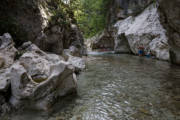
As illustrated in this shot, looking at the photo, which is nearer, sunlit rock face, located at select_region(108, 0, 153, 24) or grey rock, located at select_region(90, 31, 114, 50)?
sunlit rock face, located at select_region(108, 0, 153, 24)

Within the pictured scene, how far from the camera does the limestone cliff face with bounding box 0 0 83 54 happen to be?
939cm

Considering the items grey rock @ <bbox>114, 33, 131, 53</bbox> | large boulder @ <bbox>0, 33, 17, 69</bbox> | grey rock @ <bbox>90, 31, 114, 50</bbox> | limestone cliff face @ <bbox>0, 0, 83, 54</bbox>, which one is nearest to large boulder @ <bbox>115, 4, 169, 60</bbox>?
grey rock @ <bbox>114, 33, 131, 53</bbox>

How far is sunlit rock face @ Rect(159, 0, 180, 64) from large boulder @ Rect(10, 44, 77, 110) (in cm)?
883

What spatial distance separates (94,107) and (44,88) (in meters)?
1.96

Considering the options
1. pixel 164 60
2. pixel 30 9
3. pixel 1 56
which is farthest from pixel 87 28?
pixel 1 56

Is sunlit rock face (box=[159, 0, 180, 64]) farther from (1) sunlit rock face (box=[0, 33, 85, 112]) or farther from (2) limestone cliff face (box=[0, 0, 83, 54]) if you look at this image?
(1) sunlit rock face (box=[0, 33, 85, 112])

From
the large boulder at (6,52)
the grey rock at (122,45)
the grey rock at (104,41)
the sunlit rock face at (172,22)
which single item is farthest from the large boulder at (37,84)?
the grey rock at (104,41)

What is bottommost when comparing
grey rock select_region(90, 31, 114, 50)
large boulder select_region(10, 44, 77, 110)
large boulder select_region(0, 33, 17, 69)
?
large boulder select_region(10, 44, 77, 110)

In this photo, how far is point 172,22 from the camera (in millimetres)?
11438

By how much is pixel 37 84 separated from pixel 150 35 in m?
18.9

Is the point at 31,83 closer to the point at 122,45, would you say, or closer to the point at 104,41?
the point at 122,45

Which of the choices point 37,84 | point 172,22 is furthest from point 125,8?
point 37,84

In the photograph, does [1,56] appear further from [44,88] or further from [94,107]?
[94,107]

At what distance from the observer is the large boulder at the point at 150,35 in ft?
56.6
